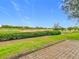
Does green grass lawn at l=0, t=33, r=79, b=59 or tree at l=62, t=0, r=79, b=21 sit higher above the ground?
tree at l=62, t=0, r=79, b=21

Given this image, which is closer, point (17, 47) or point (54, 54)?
point (54, 54)

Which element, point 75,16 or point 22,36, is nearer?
point 75,16

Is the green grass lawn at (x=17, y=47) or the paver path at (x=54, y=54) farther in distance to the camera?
the green grass lawn at (x=17, y=47)

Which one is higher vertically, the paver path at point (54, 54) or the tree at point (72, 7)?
the tree at point (72, 7)

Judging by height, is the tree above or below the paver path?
above

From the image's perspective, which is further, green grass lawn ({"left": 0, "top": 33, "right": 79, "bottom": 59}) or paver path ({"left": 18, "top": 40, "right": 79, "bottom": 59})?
green grass lawn ({"left": 0, "top": 33, "right": 79, "bottom": 59})

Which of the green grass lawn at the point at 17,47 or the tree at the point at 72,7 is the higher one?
the tree at the point at 72,7

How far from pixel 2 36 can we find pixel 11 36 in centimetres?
293

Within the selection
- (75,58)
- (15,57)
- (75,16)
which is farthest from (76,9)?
(15,57)

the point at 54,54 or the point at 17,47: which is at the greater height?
the point at 17,47

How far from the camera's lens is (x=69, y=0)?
13391mm

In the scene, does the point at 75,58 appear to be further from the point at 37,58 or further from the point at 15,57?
the point at 15,57

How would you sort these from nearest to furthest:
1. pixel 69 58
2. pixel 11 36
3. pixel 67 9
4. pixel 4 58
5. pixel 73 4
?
pixel 4 58 < pixel 69 58 < pixel 73 4 < pixel 67 9 < pixel 11 36

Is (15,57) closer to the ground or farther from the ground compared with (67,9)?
closer to the ground
